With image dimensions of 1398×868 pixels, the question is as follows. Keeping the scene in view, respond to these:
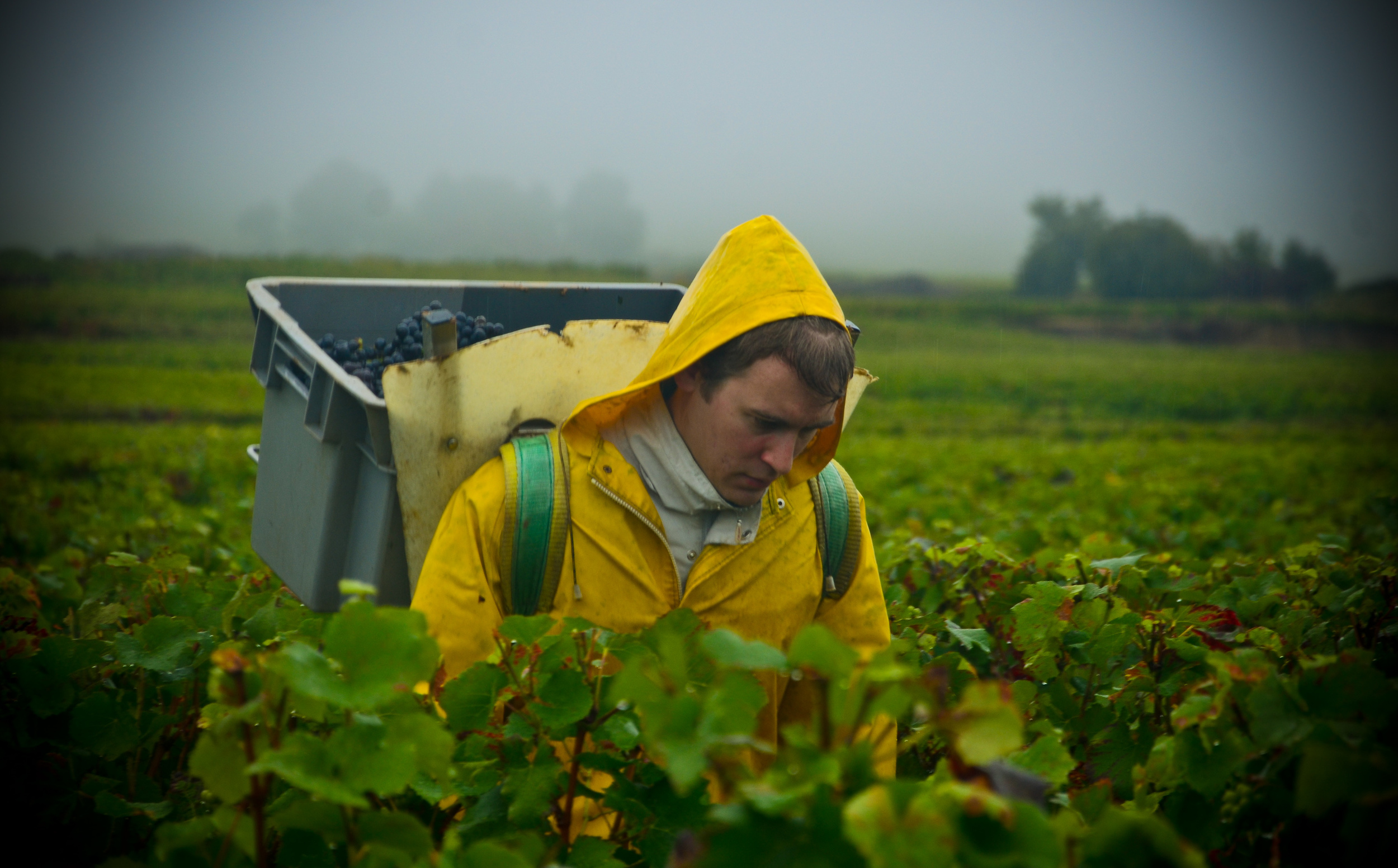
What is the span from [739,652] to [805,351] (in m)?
1.12

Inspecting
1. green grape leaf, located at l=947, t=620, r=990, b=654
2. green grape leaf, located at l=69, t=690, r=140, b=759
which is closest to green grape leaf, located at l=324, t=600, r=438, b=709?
green grape leaf, located at l=69, t=690, r=140, b=759

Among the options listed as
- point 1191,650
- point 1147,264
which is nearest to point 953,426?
point 1191,650

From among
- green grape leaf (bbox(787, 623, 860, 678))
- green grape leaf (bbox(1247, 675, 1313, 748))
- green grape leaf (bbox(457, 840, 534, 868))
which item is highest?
green grape leaf (bbox(787, 623, 860, 678))

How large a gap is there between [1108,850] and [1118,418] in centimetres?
2981

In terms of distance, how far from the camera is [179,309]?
45.4 meters

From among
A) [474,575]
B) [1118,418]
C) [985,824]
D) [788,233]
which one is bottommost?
[1118,418]

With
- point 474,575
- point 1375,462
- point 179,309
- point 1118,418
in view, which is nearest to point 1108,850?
point 474,575

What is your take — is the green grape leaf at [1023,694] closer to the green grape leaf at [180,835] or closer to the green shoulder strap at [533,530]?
the green shoulder strap at [533,530]

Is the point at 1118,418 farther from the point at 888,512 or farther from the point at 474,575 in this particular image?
the point at 474,575

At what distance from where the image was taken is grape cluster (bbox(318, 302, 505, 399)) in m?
2.21

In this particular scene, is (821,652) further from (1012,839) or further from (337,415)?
(337,415)

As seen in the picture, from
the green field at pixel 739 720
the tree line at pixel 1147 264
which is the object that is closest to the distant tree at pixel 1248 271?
the tree line at pixel 1147 264

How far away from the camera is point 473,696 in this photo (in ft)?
3.71

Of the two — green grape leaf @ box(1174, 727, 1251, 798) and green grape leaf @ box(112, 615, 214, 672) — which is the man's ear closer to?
green grape leaf @ box(112, 615, 214, 672)
